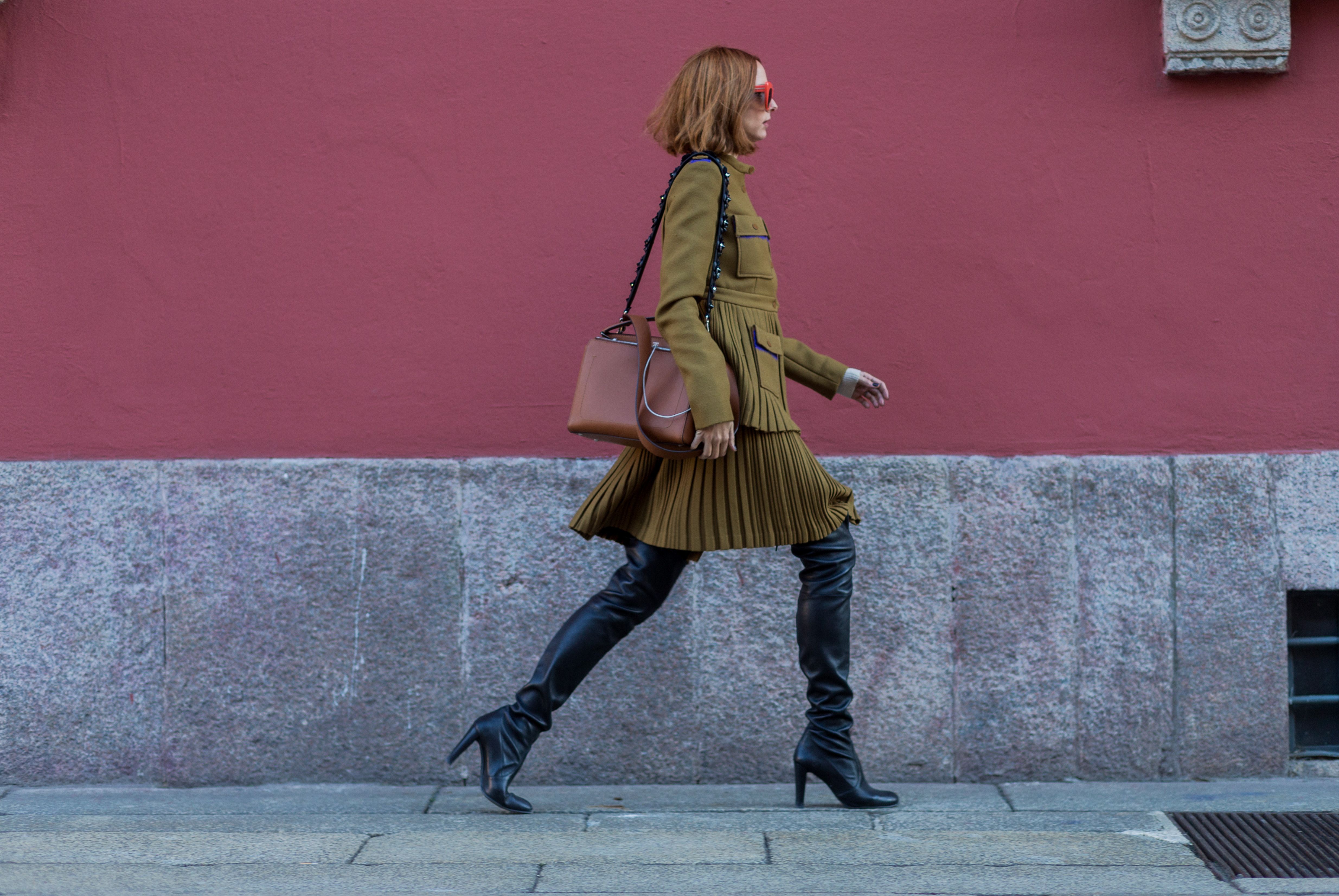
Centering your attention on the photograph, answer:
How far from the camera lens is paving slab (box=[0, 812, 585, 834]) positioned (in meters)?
3.40

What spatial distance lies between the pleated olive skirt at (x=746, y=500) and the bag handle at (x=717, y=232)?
0.35 metres

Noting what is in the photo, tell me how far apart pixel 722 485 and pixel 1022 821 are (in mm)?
1272

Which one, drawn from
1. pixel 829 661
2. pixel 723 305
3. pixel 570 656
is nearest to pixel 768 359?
pixel 723 305

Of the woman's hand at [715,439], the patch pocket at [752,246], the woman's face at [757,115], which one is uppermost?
the woman's face at [757,115]

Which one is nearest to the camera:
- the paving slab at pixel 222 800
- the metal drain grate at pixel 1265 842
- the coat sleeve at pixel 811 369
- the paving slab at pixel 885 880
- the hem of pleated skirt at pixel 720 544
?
the paving slab at pixel 885 880

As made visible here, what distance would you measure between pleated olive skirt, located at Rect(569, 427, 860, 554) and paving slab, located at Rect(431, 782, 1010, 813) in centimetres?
85

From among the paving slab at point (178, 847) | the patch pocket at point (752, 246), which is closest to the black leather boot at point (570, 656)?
the paving slab at point (178, 847)

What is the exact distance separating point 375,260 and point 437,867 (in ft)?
6.23

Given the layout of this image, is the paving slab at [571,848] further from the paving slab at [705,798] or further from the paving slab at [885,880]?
the paving slab at [705,798]

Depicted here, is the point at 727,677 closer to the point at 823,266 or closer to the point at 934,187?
the point at 823,266

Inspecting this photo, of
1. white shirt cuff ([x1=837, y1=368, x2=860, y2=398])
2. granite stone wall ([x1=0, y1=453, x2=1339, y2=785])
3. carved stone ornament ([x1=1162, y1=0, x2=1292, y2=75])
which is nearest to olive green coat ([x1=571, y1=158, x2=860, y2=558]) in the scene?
white shirt cuff ([x1=837, y1=368, x2=860, y2=398])

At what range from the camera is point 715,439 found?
3.09m

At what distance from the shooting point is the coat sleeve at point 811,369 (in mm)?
3512

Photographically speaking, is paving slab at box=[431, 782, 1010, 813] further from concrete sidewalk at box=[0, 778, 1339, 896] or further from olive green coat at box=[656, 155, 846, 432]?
olive green coat at box=[656, 155, 846, 432]
